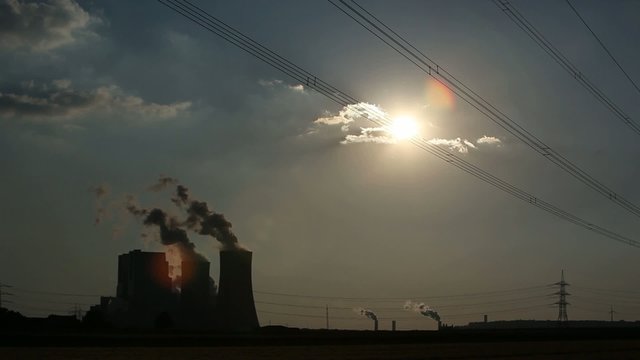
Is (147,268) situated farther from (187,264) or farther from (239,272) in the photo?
(239,272)

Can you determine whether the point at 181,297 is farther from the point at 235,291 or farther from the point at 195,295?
the point at 235,291

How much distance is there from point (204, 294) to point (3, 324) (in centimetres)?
2332

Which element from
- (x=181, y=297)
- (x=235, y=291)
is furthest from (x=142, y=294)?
(x=235, y=291)

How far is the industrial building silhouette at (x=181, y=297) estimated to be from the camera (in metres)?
80.4

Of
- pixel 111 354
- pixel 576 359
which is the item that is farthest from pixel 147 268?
pixel 576 359

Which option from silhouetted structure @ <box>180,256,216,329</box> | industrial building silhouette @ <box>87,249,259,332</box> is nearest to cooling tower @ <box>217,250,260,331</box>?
industrial building silhouette @ <box>87,249,259,332</box>

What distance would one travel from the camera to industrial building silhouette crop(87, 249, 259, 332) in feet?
264

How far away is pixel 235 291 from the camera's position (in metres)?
80.1

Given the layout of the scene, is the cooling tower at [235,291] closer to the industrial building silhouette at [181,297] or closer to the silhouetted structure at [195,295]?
the industrial building silhouette at [181,297]

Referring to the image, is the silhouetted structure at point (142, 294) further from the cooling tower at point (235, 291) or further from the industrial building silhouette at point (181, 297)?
the cooling tower at point (235, 291)

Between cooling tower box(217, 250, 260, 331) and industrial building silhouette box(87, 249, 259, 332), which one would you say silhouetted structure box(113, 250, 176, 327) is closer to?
industrial building silhouette box(87, 249, 259, 332)

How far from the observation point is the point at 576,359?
35750mm

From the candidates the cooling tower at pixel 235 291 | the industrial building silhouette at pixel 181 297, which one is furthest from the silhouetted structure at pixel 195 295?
the cooling tower at pixel 235 291

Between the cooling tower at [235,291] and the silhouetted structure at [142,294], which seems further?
the silhouetted structure at [142,294]
